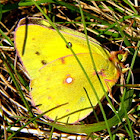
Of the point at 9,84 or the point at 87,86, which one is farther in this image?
the point at 9,84

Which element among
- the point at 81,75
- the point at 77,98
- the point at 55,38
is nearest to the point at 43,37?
the point at 55,38

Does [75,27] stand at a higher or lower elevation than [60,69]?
higher

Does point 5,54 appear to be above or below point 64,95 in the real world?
above

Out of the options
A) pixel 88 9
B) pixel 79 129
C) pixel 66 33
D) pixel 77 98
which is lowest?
pixel 79 129

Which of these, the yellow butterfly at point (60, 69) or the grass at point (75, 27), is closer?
the yellow butterfly at point (60, 69)

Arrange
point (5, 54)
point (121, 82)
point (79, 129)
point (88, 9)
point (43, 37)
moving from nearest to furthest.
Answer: point (79, 129) < point (43, 37) < point (121, 82) < point (5, 54) < point (88, 9)

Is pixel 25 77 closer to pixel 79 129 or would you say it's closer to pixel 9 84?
pixel 9 84

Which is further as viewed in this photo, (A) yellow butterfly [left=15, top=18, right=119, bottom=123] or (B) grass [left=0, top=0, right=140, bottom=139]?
(B) grass [left=0, top=0, right=140, bottom=139]

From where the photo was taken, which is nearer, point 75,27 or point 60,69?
point 60,69

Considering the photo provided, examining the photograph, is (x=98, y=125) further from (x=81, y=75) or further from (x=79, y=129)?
(x=81, y=75)

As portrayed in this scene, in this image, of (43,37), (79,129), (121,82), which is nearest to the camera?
(79,129)
